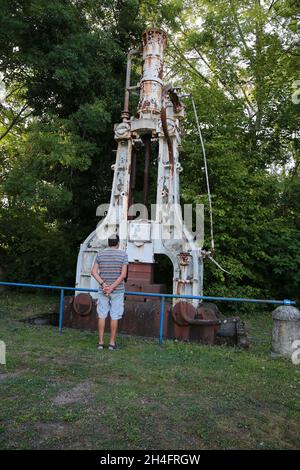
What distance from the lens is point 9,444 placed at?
9.23 ft

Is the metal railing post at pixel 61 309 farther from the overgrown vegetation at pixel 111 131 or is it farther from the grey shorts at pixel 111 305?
the overgrown vegetation at pixel 111 131

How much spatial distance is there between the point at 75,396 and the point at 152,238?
4.61 meters

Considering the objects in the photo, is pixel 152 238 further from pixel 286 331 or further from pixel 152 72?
pixel 152 72

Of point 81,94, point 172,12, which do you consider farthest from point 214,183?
point 172,12

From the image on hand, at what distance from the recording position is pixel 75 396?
3.83 metres

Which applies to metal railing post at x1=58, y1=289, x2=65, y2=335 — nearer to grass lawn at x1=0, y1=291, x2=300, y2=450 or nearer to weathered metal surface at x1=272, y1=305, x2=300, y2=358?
grass lawn at x1=0, y1=291, x2=300, y2=450

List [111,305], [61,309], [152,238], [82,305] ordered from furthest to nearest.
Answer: [152,238], [82,305], [61,309], [111,305]

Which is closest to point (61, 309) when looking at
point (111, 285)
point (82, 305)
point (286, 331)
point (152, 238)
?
point (82, 305)

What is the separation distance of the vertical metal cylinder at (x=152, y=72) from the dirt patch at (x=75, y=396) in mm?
6361

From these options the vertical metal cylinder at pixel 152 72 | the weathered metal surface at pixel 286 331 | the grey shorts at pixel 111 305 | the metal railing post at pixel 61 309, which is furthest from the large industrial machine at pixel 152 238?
the grey shorts at pixel 111 305

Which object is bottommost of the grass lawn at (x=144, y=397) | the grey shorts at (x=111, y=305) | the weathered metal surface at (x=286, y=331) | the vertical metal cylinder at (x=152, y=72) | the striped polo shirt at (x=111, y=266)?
the grass lawn at (x=144, y=397)

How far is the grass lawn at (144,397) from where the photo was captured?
9.89 feet

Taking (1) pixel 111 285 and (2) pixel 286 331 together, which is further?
(2) pixel 286 331
